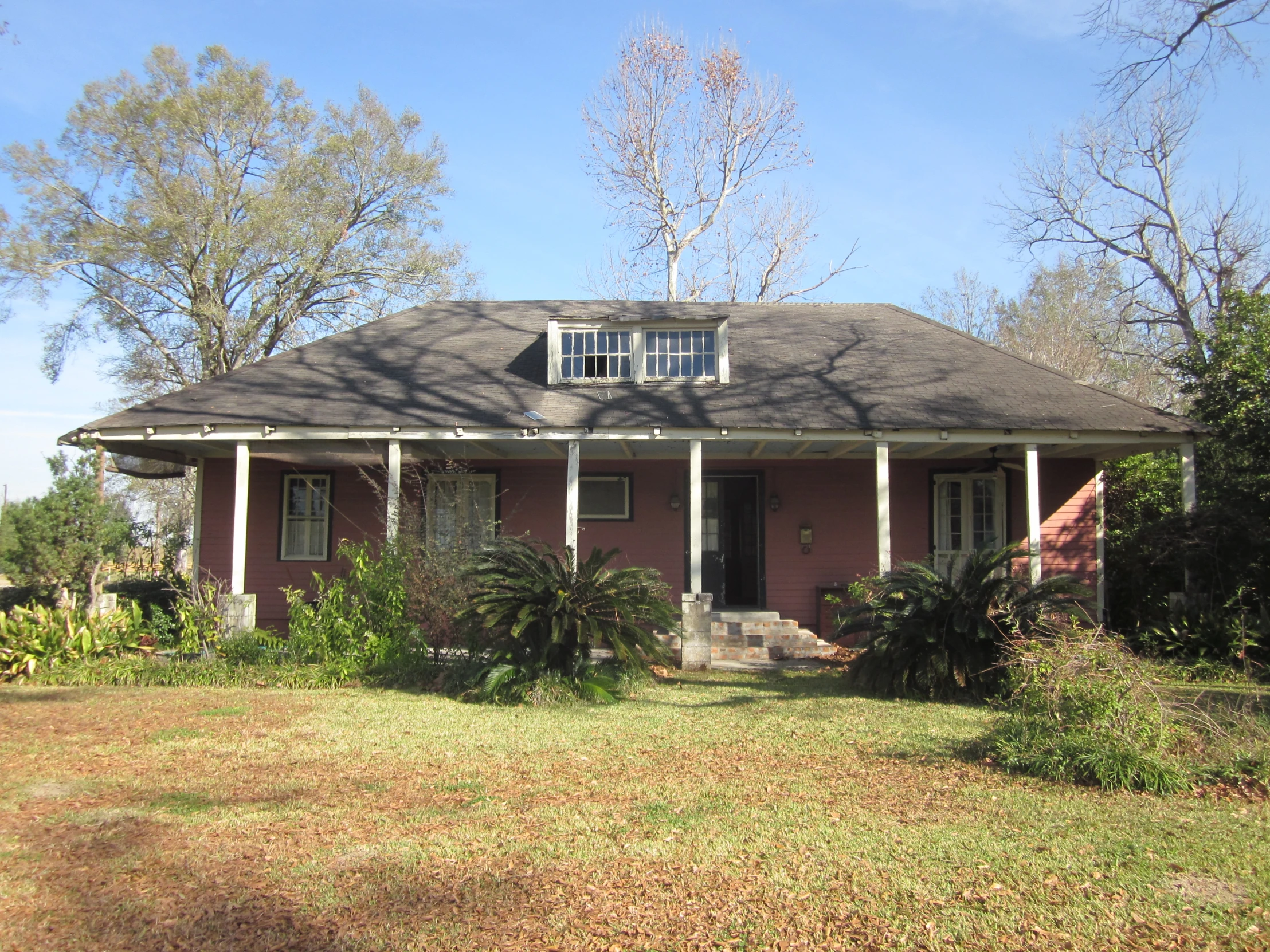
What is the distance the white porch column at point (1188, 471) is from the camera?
38.4 feet

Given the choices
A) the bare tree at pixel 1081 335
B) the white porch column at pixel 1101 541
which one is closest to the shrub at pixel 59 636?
the white porch column at pixel 1101 541

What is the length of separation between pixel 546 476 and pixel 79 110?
2039 centimetres

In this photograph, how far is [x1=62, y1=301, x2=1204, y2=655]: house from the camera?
12.1 metres

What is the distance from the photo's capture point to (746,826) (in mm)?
5051

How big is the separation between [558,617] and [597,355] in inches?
235

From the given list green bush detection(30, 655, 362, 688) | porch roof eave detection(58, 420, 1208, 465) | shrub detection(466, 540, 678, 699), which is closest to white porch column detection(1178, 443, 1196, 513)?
porch roof eave detection(58, 420, 1208, 465)

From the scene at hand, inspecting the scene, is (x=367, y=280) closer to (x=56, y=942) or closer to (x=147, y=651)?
(x=147, y=651)

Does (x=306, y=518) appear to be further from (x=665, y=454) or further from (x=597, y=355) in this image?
(x=665, y=454)

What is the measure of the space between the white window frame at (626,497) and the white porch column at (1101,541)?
693 centimetres

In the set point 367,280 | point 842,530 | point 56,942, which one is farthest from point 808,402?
point 367,280

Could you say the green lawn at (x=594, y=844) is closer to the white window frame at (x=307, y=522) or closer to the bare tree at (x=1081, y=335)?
the white window frame at (x=307, y=522)

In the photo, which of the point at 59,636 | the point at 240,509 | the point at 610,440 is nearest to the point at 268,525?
the point at 240,509

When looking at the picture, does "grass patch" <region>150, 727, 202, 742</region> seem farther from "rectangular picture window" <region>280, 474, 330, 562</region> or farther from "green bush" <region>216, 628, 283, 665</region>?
"rectangular picture window" <region>280, 474, 330, 562</region>

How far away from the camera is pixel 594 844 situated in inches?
188
